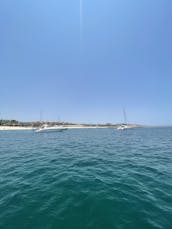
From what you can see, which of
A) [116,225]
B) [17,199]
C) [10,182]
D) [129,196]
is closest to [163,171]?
[129,196]

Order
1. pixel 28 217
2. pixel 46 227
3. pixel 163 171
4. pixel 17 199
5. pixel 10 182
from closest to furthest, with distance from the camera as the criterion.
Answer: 1. pixel 46 227
2. pixel 28 217
3. pixel 17 199
4. pixel 10 182
5. pixel 163 171

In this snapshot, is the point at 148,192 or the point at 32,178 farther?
the point at 32,178

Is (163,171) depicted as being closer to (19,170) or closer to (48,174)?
(48,174)

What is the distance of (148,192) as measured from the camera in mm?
5555

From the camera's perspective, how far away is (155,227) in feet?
11.8

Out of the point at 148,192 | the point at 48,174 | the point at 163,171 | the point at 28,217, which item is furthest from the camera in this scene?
the point at 163,171

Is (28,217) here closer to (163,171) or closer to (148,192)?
(148,192)

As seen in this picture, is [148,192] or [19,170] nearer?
A: [148,192]

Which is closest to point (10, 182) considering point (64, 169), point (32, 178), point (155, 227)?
point (32, 178)

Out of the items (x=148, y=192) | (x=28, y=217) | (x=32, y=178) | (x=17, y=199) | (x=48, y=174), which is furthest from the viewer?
(x=48, y=174)

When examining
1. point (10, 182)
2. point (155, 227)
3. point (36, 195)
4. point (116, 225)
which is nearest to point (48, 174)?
point (10, 182)

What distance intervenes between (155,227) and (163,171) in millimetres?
5581

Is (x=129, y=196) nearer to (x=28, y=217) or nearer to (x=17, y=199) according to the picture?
(x=28, y=217)

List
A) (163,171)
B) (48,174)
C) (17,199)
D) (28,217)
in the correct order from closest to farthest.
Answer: (28,217) < (17,199) < (48,174) < (163,171)
